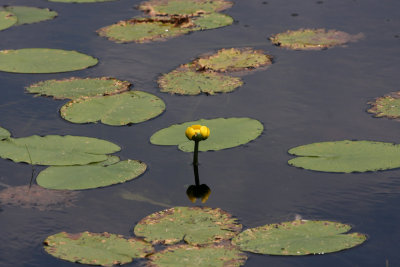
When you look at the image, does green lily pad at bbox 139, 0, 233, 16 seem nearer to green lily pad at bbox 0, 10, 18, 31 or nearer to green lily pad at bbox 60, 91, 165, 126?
green lily pad at bbox 0, 10, 18, 31

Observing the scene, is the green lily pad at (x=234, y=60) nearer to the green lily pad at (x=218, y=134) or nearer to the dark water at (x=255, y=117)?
the dark water at (x=255, y=117)

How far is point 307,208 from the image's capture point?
4.42 meters

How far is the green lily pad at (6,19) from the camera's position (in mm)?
7364

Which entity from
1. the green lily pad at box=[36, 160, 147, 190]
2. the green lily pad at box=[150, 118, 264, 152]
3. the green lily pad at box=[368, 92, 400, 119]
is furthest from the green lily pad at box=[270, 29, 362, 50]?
the green lily pad at box=[36, 160, 147, 190]

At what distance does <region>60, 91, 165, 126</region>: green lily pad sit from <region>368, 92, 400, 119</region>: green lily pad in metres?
1.40

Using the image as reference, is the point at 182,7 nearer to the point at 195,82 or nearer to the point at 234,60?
the point at 234,60

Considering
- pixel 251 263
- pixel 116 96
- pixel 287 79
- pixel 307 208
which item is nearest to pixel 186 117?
pixel 116 96

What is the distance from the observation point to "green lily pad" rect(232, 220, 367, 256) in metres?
3.90

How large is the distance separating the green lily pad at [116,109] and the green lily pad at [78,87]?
0.14 metres

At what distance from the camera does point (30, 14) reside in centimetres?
763

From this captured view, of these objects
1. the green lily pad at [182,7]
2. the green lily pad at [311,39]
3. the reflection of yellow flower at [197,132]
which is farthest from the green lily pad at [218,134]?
the green lily pad at [182,7]

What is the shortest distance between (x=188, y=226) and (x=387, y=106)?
1978 mm

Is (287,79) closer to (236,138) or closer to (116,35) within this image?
(236,138)

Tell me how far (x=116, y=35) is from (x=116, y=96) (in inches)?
54.3
